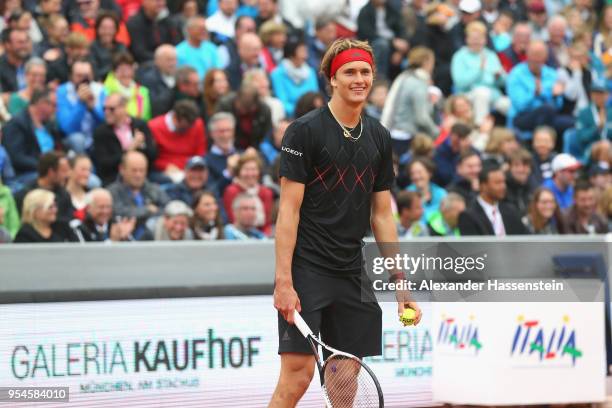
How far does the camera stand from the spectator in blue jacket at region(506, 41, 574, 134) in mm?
14578

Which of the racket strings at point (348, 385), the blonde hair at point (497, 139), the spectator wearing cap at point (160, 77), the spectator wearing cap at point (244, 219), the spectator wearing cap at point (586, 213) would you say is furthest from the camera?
the blonde hair at point (497, 139)

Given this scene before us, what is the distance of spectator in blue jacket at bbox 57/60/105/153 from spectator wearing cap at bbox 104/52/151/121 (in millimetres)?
296

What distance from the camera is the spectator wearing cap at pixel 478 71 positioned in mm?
14680

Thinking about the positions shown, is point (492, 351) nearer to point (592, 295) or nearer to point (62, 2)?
point (592, 295)

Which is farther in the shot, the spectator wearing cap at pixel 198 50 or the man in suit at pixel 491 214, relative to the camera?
the spectator wearing cap at pixel 198 50

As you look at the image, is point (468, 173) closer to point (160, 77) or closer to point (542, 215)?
point (542, 215)

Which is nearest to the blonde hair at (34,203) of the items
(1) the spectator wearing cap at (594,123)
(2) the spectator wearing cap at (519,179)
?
(2) the spectator wearing cap at (519,179)

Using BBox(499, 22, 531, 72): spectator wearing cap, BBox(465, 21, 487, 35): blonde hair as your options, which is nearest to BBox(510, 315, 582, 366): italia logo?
BBox(465, 21, 487, 35): blonde hair

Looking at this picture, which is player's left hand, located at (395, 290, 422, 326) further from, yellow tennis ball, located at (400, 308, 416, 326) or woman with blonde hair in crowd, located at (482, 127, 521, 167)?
woman with blonde hair in crowd, located at (482, 127, 521, 167)

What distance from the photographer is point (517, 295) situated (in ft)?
27.1

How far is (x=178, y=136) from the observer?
39.3ft

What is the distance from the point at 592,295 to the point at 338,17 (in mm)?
7282

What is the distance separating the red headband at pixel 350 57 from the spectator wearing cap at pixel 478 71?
8.66 metres

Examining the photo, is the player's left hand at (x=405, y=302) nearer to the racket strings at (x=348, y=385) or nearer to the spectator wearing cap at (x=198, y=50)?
the racket strings at (x=348, y=385)
